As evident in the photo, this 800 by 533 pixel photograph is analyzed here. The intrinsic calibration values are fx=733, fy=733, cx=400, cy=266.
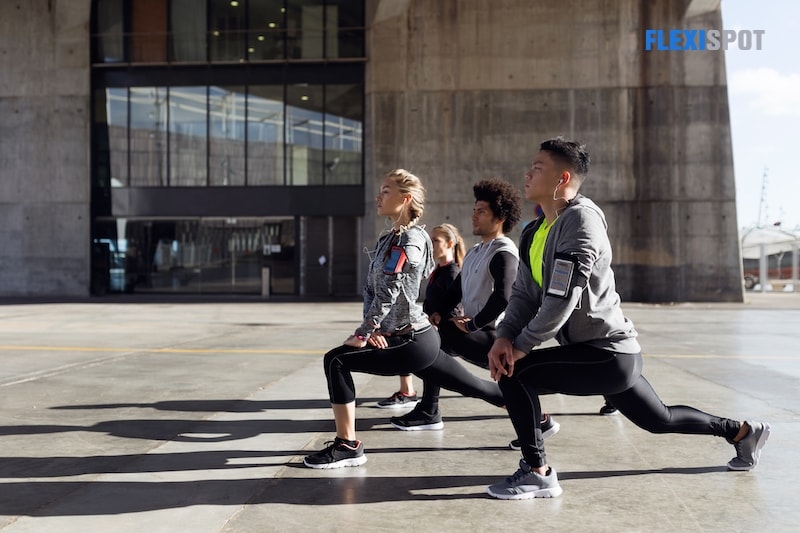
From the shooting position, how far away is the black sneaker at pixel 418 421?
5715mm

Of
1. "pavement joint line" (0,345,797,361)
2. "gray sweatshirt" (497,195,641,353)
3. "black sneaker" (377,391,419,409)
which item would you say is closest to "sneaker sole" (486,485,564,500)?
"gray sweatshirt" (497,195,641,353)

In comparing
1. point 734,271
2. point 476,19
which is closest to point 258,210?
point 476,19

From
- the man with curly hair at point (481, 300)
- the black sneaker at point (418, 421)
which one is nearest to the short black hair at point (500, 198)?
the man with curly hair at point (481, 300)

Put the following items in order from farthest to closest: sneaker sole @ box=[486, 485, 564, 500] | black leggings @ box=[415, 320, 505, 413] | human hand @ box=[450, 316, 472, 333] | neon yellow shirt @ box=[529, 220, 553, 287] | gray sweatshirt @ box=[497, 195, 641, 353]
A: human hand @ box=[450, 316, 472, 333] → black leggings @ box=[415, 320, 505, 413] → neon yellow shirt @ box=[529, 220, 553, 287] → sneaker sole @ box=[486, 485, 564, 500] → gray sweatshirt @ box=[497, 195, 641, 353]

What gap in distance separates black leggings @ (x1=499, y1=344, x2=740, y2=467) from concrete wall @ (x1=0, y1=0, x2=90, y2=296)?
24.8m

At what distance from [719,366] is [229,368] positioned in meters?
6.10

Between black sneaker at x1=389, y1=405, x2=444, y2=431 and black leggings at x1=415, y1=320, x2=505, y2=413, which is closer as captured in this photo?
black leggings at x1=415, y1=320, x2=505, y2=413

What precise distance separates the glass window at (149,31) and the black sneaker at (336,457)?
2442 cm

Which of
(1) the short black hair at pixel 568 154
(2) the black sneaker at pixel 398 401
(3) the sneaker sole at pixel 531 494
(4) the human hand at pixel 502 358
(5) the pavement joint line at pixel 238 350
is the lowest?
(5) the pavement joint line at pixel 238 350

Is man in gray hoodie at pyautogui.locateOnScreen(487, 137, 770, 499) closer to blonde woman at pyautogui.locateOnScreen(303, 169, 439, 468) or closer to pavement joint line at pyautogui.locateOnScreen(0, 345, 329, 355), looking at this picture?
blonde woman at pyautogui.locateOnScreen(303, 169, 439, 468)

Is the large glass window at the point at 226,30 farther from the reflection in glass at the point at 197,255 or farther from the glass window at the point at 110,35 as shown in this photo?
the reflection in glass at the point at 197,255

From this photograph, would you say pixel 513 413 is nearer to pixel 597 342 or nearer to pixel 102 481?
pixel 597 342

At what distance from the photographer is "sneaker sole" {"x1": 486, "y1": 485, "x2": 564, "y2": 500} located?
393 cm

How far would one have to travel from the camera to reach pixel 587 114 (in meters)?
24.2
